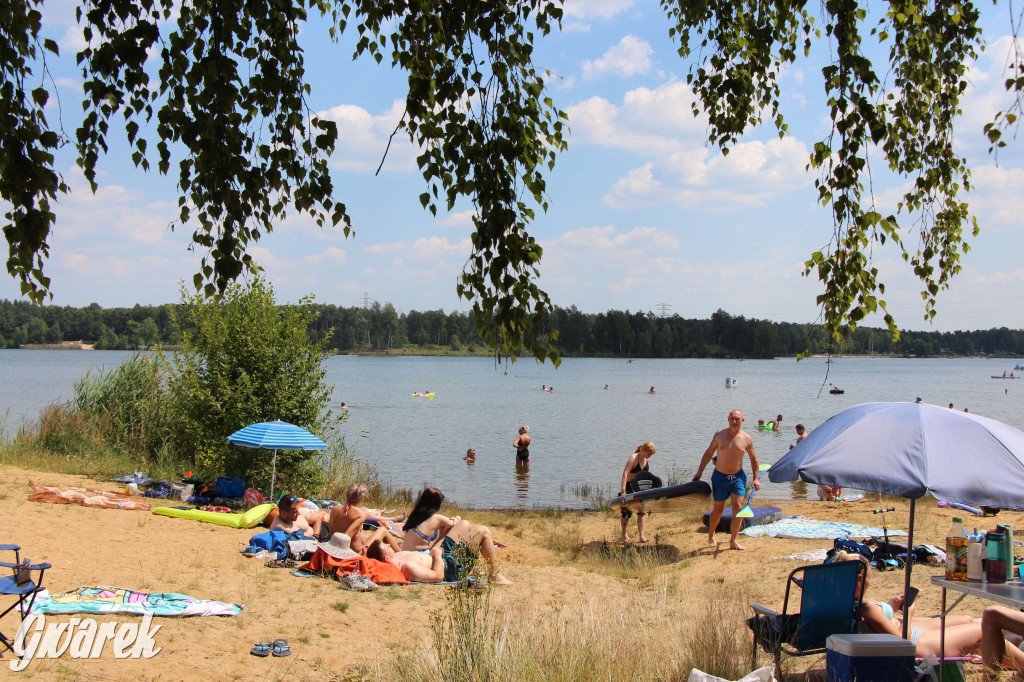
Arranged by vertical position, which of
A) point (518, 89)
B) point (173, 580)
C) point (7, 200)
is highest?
point (518, 89)

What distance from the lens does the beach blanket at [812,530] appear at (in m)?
10.5

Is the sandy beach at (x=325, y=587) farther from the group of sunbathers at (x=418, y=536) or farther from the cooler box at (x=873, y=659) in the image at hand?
the cooler box at (x=873, y=659)

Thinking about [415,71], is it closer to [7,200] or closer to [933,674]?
[7,200]

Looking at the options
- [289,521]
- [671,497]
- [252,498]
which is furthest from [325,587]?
[252,498]

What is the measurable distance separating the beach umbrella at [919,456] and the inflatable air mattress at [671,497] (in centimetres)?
411

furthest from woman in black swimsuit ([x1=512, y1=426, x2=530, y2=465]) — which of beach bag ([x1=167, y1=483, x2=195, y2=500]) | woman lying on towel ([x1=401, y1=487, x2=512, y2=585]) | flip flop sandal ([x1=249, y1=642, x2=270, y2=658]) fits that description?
flip flop sandal ([x1=249, y1=642, x2=270, y2=658])

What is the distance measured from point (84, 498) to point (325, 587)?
16.4ft

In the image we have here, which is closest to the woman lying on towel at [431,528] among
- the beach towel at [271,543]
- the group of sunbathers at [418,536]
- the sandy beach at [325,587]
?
the group of sunbathers at [418,536]

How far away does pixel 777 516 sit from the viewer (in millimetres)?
11906

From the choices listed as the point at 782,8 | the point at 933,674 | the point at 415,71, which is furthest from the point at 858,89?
the point at 933,674

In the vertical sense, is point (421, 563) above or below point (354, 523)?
below

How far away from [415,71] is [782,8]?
227 centimetres

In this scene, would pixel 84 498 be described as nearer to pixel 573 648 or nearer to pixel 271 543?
pixel 271 543

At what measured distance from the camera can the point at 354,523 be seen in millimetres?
9234
